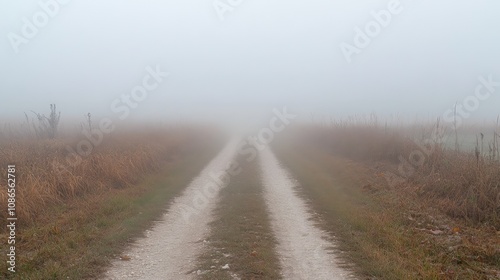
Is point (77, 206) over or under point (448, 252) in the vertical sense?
over

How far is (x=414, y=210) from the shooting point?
11.2 meters

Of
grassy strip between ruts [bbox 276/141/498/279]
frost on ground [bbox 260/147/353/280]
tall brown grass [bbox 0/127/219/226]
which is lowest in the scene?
grassy strip between ruts [bbox 276/141/498/279]

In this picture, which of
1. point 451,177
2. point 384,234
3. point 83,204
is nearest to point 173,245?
point 83,204

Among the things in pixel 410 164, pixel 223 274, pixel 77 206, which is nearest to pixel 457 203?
pixel 410 164

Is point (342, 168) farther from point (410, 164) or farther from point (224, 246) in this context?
point (224, 246)

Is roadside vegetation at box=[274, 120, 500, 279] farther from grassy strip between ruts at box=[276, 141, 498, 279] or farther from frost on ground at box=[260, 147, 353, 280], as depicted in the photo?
frost on ground at box=[260, 147, 353, 280]

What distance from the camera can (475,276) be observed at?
22.3 feet

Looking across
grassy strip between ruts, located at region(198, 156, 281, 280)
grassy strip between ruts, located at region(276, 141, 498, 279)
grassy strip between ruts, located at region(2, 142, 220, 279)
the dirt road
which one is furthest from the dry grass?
grassy strip between ruts, located at region(276, 141, 498, 279)

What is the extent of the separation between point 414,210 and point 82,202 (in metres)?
9.86

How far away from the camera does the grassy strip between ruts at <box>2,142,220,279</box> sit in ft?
23.0

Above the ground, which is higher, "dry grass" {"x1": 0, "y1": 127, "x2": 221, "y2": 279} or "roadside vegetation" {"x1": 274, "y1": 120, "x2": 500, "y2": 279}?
"dry grass" {"x1": 0, "y1": 127, "x2": 221, "y2": 279}

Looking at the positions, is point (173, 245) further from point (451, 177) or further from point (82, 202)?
point (451, 177)

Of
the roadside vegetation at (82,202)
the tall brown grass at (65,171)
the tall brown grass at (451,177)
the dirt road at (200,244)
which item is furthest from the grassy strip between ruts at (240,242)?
the tall brown grass at (451,177)

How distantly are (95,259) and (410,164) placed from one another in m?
13.3
